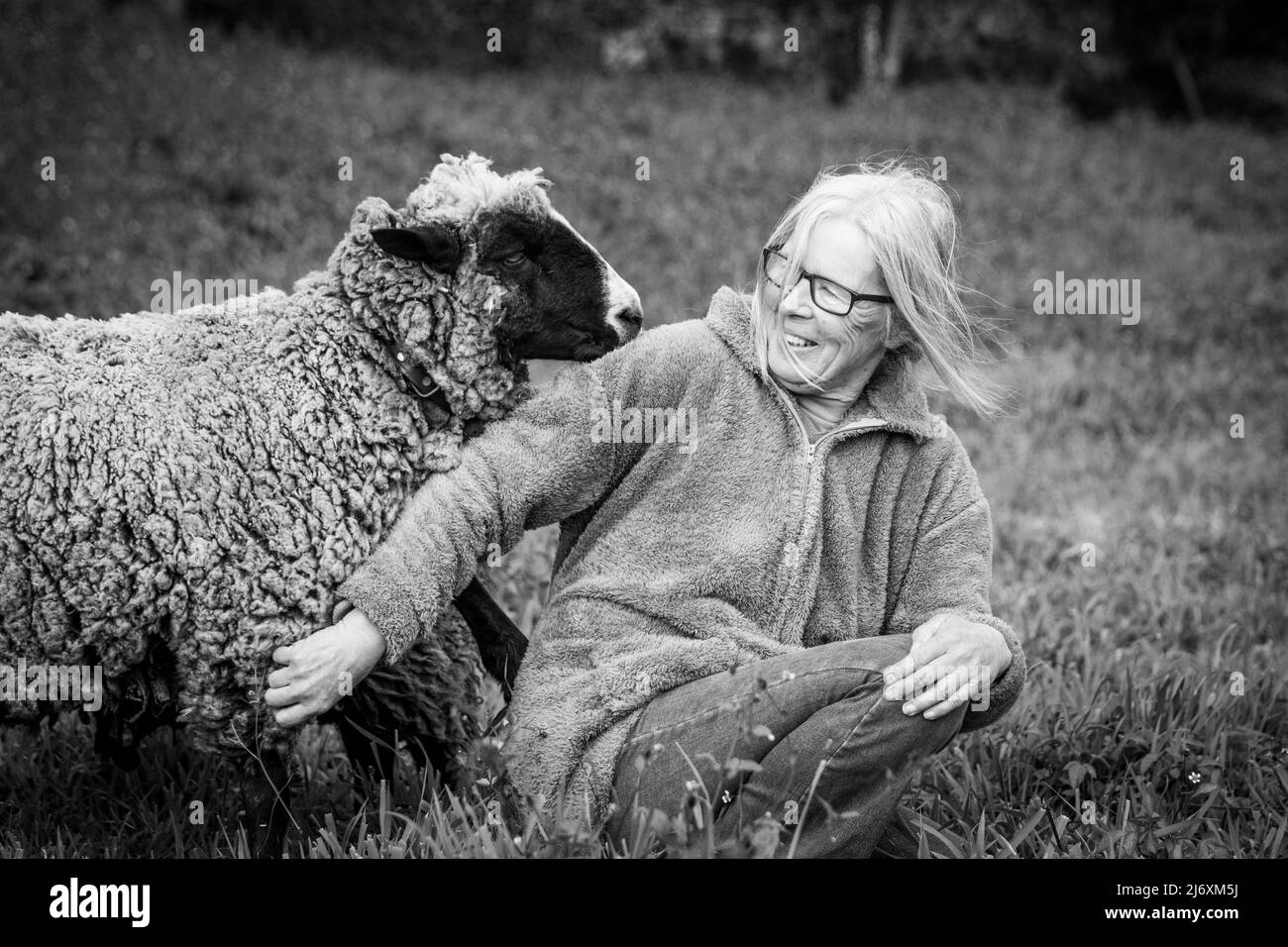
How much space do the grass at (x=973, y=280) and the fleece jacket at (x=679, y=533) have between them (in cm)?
30

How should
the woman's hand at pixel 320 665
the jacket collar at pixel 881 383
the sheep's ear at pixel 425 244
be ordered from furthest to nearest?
1. the jacket collar at pixel 881 383
2. the sheep's ear at pixel 425 244
3. the woman's hand at pixel 320 665

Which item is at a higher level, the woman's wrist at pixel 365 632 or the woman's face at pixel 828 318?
the woman's face at pixel 828 318

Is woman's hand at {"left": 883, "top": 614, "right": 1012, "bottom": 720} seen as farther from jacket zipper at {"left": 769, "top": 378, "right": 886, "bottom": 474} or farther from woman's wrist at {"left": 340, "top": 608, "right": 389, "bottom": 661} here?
woman's wrist at {"left": 340, "top": 608, "right": 389, "bottom": 661}

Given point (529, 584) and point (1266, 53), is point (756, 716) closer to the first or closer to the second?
point (529, 584)

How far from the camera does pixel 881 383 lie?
2.90 m

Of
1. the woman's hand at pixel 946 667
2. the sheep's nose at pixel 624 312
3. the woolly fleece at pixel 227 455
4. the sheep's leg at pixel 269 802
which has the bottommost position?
the sheep's leg at pixel 269 802

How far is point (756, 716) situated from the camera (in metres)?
2.41

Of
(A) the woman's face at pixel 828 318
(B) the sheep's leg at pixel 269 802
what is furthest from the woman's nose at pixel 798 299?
(B) the sheep's leg at pixel 269 802

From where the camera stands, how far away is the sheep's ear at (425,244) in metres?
2.67

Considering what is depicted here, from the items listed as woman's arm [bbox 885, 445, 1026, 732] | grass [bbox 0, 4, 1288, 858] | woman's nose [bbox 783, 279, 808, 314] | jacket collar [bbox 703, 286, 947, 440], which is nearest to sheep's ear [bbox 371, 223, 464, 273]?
jacket collar [bbox 703, 286, 947, 440]

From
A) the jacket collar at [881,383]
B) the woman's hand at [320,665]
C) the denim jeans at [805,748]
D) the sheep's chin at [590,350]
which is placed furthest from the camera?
the sheep's chin at [590,350]

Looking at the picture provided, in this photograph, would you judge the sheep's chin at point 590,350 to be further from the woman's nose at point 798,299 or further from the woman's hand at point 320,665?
the woman's hand at point 320,665

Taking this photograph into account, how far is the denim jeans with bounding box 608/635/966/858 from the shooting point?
2.39 m

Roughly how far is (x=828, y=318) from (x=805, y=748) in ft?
3.12
